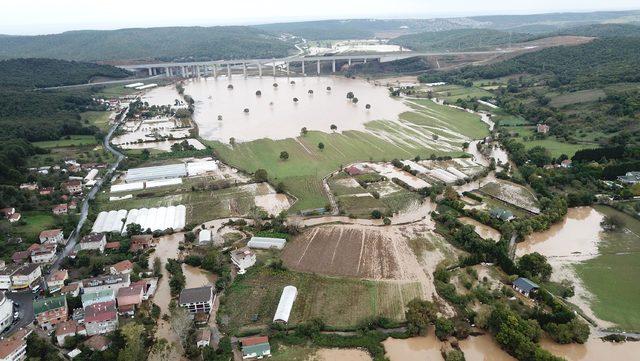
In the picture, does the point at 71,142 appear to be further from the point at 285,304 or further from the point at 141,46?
the point at 141,46

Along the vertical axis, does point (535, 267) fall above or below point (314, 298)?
above

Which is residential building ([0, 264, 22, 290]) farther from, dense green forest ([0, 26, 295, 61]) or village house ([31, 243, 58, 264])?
dense green forest ([0, 26, 295, 61])

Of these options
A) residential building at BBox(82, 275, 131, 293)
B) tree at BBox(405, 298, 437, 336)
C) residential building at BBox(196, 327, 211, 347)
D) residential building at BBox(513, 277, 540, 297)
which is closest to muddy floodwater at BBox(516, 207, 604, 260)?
residential building at BBox(513, 277, 540, 297)

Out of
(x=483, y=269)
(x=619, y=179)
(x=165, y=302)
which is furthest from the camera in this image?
(x=619, y=179)

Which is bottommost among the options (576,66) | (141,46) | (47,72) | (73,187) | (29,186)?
(73,187)

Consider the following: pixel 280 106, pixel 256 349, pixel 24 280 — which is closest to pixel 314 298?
pixel 256 349

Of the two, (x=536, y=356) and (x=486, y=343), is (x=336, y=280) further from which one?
(x=536, y=356)

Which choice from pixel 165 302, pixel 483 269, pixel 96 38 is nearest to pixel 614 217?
pixel 483 269
